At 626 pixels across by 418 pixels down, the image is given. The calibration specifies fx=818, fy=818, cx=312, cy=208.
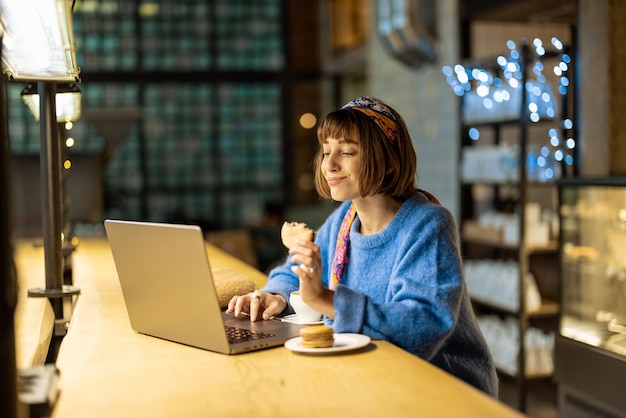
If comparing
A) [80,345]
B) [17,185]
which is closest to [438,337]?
[80,345]

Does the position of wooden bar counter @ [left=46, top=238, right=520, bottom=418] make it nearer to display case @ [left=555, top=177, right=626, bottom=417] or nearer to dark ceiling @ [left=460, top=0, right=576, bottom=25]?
display case @ [left=555, top=177, right=626, bottom=417]

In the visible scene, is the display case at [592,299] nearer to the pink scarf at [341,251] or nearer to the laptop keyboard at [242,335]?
the pink scarf at [341,251]

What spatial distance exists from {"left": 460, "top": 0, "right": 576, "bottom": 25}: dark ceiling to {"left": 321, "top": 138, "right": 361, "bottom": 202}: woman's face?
346 cm

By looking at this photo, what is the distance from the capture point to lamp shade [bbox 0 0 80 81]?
5.87ft

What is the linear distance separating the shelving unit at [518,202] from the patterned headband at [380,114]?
8.96 feet

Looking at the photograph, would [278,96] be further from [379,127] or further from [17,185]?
[379,127]

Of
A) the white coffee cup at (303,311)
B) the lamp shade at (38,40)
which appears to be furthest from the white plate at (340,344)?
the lamp shade at (38,40)

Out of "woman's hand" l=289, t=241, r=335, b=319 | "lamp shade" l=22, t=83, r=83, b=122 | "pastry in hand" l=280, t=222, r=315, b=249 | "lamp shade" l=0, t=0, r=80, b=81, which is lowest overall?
"woman's hand" l=289, t=241, r=335, b=319

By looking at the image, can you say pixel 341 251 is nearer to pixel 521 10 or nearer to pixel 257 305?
pixel 257 305

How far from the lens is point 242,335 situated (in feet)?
5.97

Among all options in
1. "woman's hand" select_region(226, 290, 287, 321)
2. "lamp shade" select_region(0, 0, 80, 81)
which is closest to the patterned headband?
"woman's hand" select_region(226, 290, 287, 321)

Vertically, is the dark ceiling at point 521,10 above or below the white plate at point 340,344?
above

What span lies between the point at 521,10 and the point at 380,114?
146 inches

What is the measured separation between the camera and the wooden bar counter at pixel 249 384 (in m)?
1.29
